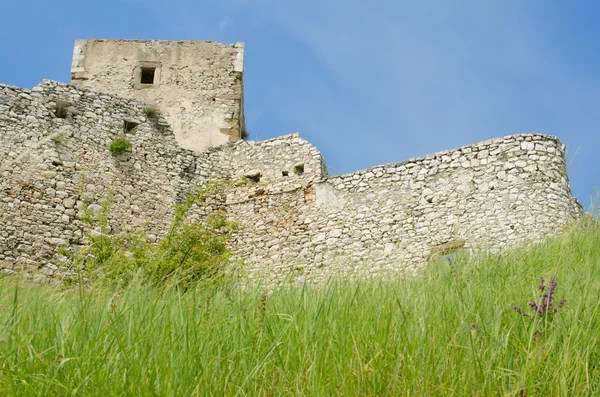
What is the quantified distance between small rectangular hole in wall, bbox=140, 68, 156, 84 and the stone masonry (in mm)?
2236

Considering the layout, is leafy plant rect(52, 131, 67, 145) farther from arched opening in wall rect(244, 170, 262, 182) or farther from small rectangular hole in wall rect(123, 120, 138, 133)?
arched opening in wall rect(244, 170, 262, 182)

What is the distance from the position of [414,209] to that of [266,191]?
9.93ft

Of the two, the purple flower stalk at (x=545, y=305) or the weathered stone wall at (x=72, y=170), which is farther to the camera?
Answer: the weathered stone wall at (x=72, y=170)

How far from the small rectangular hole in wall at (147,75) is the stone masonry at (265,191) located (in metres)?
2.24

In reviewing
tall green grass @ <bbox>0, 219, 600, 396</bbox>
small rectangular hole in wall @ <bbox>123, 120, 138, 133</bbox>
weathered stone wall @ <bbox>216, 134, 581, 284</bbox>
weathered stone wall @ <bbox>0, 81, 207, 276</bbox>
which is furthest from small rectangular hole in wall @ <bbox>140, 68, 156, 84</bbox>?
tall green grass @ <bbox>0, 219, 600, 396</bbox>

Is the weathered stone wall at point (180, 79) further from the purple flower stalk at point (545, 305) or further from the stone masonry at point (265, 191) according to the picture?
the purple flower stalk at point (545, 305)

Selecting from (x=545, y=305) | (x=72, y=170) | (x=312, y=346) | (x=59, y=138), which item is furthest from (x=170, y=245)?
(x=545, y=305)

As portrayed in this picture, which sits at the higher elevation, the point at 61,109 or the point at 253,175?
the point at 61,109

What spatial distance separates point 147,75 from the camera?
47.8 feet

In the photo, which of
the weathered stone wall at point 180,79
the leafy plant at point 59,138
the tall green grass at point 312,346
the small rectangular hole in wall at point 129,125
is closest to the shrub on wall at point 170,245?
the leafy plant at point 59,138

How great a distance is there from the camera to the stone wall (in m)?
9.87

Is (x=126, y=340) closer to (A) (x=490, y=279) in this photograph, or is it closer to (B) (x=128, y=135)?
(A) (x=490, y=279)

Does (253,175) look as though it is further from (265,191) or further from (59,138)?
(59,138)

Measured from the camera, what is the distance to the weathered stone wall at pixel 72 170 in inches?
405
